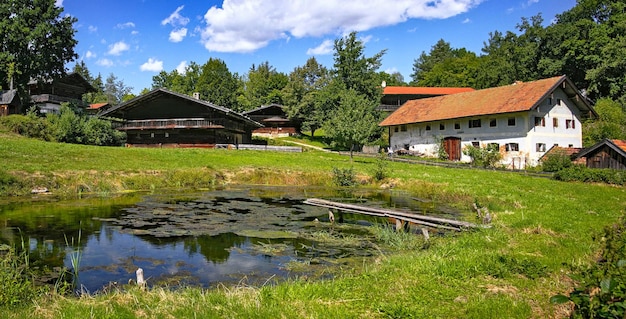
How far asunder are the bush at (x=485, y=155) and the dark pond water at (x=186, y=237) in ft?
80.7

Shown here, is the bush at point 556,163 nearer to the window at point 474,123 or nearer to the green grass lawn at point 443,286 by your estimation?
the window at point 474,123

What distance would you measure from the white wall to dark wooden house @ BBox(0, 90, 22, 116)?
51052 millimetres

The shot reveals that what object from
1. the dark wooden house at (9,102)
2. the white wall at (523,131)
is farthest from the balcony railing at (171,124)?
the white wall at (523,131)

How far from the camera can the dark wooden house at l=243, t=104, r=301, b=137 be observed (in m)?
73.9

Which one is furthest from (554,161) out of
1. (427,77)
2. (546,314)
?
(427,77)

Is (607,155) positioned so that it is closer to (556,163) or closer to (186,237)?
(556,163)

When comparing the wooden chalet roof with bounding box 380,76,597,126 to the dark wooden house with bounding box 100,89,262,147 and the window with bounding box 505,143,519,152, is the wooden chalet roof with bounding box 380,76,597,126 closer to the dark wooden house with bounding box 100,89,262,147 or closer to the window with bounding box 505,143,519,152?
the window with bounding box 505,143,519,152

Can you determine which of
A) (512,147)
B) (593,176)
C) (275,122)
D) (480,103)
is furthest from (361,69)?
(593,176)

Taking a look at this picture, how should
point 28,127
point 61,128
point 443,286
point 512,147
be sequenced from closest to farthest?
point 443,286
point 28,127
point 61,128
point 512,147

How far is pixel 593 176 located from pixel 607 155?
5.21 metres

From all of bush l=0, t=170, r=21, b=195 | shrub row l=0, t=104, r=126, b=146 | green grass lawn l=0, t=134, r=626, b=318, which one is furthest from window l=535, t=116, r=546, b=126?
shrub row l=0, t=104, r=126, b=146

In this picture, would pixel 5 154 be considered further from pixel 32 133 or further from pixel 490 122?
pixel 490 122

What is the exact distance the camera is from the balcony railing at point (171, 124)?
44938 mm

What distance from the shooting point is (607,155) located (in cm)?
3128
